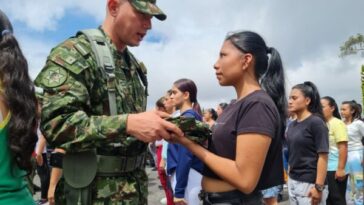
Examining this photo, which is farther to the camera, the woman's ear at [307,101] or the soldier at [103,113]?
the woman's ear at [307,101]

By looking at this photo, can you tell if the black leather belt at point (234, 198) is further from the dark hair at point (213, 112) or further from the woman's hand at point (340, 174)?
the dark hair at point (213, 112)

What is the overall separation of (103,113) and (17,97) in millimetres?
431

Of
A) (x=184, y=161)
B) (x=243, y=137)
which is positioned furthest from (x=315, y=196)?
(x=243, y=137)

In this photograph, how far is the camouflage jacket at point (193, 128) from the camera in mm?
2125

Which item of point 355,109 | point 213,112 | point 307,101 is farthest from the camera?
point 213,112

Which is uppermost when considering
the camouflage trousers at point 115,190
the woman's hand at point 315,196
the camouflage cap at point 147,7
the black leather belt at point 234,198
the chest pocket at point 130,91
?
the camouflage cap at point 147,7

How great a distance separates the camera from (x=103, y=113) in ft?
7.46

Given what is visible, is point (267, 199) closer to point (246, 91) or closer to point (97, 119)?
point (246, 91)

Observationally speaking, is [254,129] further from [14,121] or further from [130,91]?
[14,121]

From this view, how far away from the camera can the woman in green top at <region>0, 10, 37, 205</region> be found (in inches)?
81.0

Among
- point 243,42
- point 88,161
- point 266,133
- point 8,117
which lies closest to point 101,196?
point 88,161

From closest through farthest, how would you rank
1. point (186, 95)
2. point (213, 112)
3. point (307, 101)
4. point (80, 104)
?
point (80, 104)
point (307, 101)
point (186, 95)
point (213, 112)

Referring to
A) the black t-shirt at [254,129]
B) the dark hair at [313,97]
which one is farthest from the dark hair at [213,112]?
the black t-shirt at [254,129]

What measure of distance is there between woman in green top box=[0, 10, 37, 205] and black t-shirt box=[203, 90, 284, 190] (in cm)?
101
